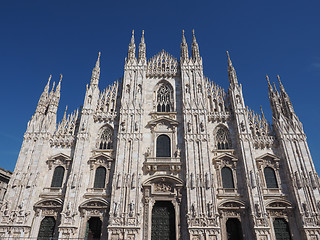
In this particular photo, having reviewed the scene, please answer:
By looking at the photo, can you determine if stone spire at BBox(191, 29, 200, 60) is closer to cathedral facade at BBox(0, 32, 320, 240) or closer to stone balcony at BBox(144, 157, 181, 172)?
cathedral facade at BBox(0, 32, 320, 240)

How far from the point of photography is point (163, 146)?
81.0 ft

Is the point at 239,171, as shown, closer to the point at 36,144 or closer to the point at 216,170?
the point at 216,170

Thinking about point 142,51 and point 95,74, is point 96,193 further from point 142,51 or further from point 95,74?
point 142,51

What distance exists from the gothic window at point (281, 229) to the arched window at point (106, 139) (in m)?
16.9

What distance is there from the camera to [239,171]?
22.8m

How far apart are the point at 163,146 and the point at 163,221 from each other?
7.21m

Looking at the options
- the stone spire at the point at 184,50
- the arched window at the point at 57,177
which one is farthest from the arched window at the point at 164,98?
the arched window at the point at 57,177

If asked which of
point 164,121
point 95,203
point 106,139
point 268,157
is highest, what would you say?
point 164,121

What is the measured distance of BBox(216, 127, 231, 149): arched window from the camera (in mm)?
24513

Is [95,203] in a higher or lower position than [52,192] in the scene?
lower

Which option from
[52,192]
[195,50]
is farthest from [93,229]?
[195,50]

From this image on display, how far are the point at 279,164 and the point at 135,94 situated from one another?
16.5m

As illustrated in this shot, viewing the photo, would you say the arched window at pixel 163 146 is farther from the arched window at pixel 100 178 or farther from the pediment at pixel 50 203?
the pediment at pixel 50 203

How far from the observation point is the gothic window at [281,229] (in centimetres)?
1988
